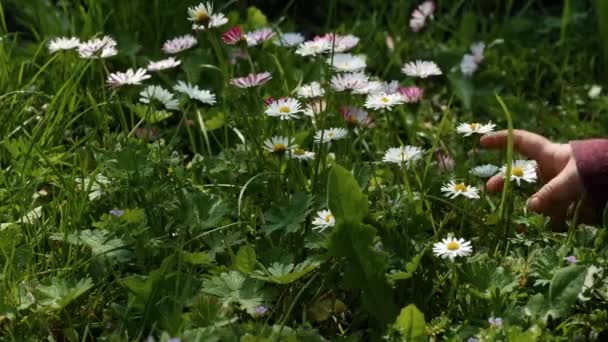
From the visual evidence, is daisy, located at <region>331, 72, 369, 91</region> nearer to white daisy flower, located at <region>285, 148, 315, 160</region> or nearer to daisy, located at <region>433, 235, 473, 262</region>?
white daisy flower, located at <region>285, 148, 315, 160</region>

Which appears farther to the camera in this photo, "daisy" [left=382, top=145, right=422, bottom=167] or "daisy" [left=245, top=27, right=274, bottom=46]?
"daisy" [left=245, top=27, right=274, bottom=46]

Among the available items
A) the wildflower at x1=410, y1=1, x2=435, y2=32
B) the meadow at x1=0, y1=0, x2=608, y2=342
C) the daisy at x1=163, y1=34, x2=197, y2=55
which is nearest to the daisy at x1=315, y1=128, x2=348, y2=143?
the meadow at x1=0, y1=0, x2=608, y2=342

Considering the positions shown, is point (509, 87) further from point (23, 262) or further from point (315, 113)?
point (23, 262)

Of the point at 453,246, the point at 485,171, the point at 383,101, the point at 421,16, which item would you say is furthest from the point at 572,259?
the point at 421,16

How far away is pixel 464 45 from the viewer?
2721 millimetres

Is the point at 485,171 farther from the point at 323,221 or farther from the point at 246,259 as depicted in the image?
the point at 246,259

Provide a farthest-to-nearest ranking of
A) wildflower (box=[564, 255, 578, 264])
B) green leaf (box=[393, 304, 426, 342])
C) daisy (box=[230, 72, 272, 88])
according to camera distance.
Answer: daisy (box=[230, 72, 272, 88]) → wildflower (box=[564, 255, 578, 264]) → green leaf (box=[393, 304, 426, 342])

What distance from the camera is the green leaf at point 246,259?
1.56 metres

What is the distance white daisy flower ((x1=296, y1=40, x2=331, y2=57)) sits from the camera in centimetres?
205

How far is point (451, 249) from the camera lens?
1.56 metres

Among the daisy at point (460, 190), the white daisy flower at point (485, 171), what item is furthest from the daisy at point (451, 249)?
the white daisy flower at point (485, 171)

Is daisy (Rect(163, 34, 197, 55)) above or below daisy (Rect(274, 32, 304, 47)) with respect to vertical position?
above

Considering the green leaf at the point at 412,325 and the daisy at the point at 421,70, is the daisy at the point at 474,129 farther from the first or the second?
the green leaf at the point at 412,325

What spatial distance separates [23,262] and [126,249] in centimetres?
17
